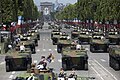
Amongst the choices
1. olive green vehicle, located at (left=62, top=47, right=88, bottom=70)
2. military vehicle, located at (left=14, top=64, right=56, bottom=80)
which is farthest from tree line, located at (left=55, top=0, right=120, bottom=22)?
military vehicle, located at (left=14, top=64, right=56, bottom=80)

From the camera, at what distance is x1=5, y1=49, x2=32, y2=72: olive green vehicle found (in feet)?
121

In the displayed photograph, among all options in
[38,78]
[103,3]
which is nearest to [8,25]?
Result: [103,3]

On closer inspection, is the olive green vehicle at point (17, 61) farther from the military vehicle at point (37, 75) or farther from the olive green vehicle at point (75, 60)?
the military vehicle at point (37, 75)

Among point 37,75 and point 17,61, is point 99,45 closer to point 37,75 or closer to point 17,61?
point 17,61

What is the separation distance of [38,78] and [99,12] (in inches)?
3841

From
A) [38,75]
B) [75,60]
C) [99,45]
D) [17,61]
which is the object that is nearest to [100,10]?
[99,45]

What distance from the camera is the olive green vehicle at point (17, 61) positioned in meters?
37.0

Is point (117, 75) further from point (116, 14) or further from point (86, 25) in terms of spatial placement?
point (86, 25)

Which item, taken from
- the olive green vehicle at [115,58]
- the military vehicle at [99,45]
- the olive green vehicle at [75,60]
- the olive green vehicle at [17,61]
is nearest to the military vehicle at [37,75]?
the olive green vehicle at [75,60]

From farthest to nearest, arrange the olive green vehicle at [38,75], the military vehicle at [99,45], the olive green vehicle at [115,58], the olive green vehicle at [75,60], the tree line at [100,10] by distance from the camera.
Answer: the tree line at [100,10], the military vehicle at [99,45], the olive green vehicle at [115,58], the olive green vehicle at [75,60], the olive green vehicle at [38,75]

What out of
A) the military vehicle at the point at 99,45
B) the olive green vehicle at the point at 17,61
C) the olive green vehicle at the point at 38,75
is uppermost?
the olive green vehicle at the point at 38,75

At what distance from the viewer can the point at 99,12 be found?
12256 cm

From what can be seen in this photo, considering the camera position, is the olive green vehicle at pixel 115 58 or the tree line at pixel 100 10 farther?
the tree line at pixel 100 10

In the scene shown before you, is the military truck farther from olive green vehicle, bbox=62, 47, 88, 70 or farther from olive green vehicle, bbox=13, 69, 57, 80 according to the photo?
olive green vehicle, bbox=62, 47, 88, 70
